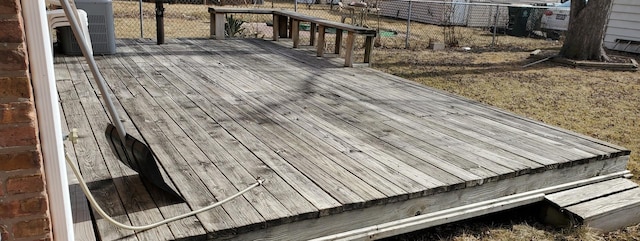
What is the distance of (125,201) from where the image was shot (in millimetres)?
2109

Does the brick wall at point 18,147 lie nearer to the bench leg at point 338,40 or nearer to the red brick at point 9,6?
the red brick at point 9,6

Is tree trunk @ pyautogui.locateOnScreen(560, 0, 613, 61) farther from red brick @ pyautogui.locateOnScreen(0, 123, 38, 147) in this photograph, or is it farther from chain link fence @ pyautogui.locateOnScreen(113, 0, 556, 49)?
red brick @ pyautogui.locateOnScreen(0, 123, 38, 147)

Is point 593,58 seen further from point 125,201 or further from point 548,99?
point 125,201

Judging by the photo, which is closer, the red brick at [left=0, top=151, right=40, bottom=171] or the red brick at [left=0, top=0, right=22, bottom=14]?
the red brick at [left=0, top=0, right=22, bottom=14]

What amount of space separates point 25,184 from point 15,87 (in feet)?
0.92

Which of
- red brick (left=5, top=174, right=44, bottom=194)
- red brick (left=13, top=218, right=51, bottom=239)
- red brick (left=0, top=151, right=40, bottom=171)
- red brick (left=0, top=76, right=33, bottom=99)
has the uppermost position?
red brick (left=0, top=76, right=33, bottom=99)

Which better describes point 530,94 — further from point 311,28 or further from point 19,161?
point 19,161

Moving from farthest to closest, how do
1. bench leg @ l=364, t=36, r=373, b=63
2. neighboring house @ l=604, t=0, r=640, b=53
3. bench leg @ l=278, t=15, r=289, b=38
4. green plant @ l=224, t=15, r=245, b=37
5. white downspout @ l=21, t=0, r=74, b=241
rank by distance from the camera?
neighboring house @ l=604, t=0, r=640, b=53 → green plant @ l=224, t=15, r=245, b=37 → bench leg @ l=278, t=15, r=289, b=38 → bench leg @ l=364, t=36, r=373, b=63 → white downspout @ l=21, t=0, r=74, b=241

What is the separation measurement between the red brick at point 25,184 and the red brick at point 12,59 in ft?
1.02

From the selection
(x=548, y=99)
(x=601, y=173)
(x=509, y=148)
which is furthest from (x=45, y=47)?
(x=548, y=99)

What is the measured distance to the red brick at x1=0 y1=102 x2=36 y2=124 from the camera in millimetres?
1331

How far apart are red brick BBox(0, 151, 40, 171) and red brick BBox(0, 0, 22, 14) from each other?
38 cm

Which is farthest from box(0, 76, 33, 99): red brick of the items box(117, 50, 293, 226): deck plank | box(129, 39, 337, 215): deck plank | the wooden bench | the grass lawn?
the wooden bench

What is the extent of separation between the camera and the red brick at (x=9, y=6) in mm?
1248
